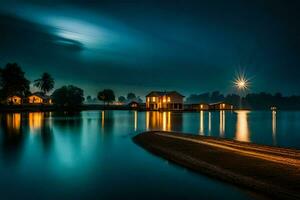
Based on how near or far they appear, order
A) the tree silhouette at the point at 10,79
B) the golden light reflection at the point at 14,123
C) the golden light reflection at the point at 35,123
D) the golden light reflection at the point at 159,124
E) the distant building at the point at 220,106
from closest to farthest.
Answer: the golden light reflection at the point at 14,123 < the golden light reflection at the point at 159,124 < the golden light reflection at the point at 35,123 < the tree silhouette at the point at 10,79 < the distant building at the point at 220,106

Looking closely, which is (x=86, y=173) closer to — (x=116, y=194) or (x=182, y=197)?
(x=116, y=194)

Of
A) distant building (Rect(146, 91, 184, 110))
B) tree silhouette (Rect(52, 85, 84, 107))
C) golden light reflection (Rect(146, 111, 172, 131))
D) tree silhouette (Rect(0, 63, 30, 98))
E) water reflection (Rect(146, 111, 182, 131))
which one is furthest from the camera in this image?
distant building (Rect(146, 91, 184, 110))

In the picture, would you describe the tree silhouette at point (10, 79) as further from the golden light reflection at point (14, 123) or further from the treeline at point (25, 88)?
the golden light reflection at point (14, 123)

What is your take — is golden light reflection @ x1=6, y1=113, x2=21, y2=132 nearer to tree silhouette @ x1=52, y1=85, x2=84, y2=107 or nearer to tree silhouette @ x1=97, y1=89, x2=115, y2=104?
tree silhouette @ x1=52, y1=85, x2=84, y2=107

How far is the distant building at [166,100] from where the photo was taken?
135 m

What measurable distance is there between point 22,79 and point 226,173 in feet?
371

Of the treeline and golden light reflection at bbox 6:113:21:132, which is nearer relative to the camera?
golden light reflection at bbox 6:113:21:132

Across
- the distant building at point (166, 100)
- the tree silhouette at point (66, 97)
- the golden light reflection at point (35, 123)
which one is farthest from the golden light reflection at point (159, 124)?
the tree silhouette at point (66, 97)

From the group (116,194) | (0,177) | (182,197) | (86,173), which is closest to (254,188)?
(182,197)

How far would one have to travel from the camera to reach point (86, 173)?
17.5 meters

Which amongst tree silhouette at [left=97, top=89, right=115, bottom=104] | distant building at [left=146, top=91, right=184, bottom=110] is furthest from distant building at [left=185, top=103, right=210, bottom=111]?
tree silhouette at [left=97, top=89, right=115, bottom=104]

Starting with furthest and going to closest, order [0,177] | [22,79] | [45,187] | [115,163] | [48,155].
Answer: [22,79], [48,155], [115,163], [0,177], [45,187]

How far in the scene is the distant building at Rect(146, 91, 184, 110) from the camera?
135375 millimetres

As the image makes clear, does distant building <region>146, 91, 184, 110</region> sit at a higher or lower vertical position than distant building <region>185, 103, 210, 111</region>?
higher
